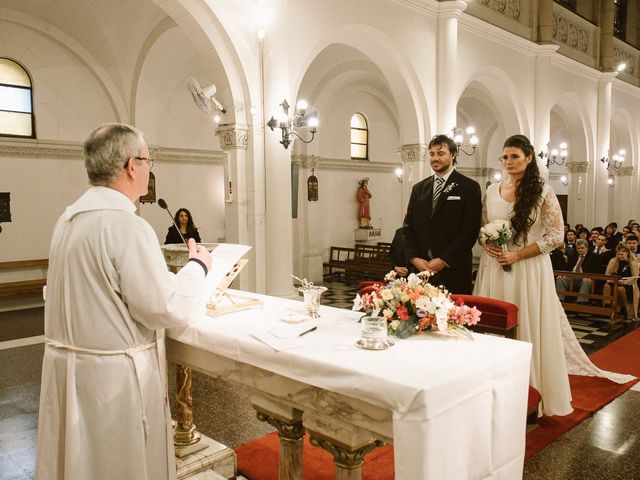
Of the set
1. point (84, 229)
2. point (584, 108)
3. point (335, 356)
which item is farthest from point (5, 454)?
point (584, 108)

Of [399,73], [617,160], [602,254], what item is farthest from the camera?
[617,160]

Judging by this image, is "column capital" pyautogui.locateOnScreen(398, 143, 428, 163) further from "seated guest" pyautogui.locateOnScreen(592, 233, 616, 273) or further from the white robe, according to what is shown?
the white robe

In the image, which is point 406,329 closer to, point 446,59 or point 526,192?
point 526,192

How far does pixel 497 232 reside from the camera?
3865mm

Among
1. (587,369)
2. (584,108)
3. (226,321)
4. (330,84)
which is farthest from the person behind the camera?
(584,108)

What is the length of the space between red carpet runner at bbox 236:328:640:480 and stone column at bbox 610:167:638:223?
56.3 ft

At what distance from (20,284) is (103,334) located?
8.51m

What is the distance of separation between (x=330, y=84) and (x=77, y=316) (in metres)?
12.5

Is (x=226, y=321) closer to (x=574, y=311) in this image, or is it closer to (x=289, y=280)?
(x=289, y=280)

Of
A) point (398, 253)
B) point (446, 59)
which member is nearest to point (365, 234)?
point (446, 59)

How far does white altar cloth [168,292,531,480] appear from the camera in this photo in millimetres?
1727

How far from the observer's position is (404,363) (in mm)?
1922

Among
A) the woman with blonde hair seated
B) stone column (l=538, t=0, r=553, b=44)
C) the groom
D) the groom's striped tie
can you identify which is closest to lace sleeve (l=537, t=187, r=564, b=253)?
the groom

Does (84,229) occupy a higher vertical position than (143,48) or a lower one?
lower
